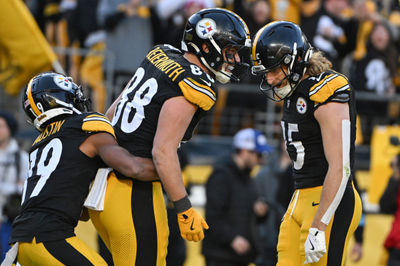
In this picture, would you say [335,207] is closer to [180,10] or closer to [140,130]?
[140,130]

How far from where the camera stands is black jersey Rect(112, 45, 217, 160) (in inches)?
208

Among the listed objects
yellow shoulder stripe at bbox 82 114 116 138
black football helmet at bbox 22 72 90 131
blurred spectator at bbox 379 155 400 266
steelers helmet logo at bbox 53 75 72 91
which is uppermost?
steelers helmet logo at bbox 53 75 72 91

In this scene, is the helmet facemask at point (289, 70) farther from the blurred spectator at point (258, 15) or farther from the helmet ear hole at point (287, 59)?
the blurred spectator at point (258, 15)

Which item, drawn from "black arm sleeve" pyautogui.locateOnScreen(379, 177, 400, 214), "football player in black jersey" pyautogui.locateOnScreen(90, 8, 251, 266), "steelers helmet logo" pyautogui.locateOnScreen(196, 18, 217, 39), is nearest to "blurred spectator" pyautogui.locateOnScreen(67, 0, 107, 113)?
"black arm sleeve" pyautogui.locateOnScreen(379, 177, 400, 214)

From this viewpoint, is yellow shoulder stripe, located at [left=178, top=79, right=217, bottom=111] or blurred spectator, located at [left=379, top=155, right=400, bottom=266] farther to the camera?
blurred spectator, located at [left=379, top=155, right=400, bottom=266]

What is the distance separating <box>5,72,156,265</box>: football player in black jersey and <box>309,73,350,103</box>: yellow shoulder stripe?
1143 millimetres

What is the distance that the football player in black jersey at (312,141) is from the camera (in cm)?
531

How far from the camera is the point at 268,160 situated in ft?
29.3

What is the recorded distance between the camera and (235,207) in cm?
831

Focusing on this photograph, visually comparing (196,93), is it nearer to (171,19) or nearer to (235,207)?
(235,207)

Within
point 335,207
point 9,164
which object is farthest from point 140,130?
point 9,164

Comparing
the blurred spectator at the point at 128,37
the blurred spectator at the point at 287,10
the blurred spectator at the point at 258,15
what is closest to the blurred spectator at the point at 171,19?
the blurred spectator at the point at 128,37

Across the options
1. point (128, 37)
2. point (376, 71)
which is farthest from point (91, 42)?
point (376, 71)

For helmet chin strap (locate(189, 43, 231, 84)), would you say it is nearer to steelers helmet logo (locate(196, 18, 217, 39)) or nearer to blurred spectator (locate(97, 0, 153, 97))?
steelers helmet logo (locate(196, 18, 217, 39))
